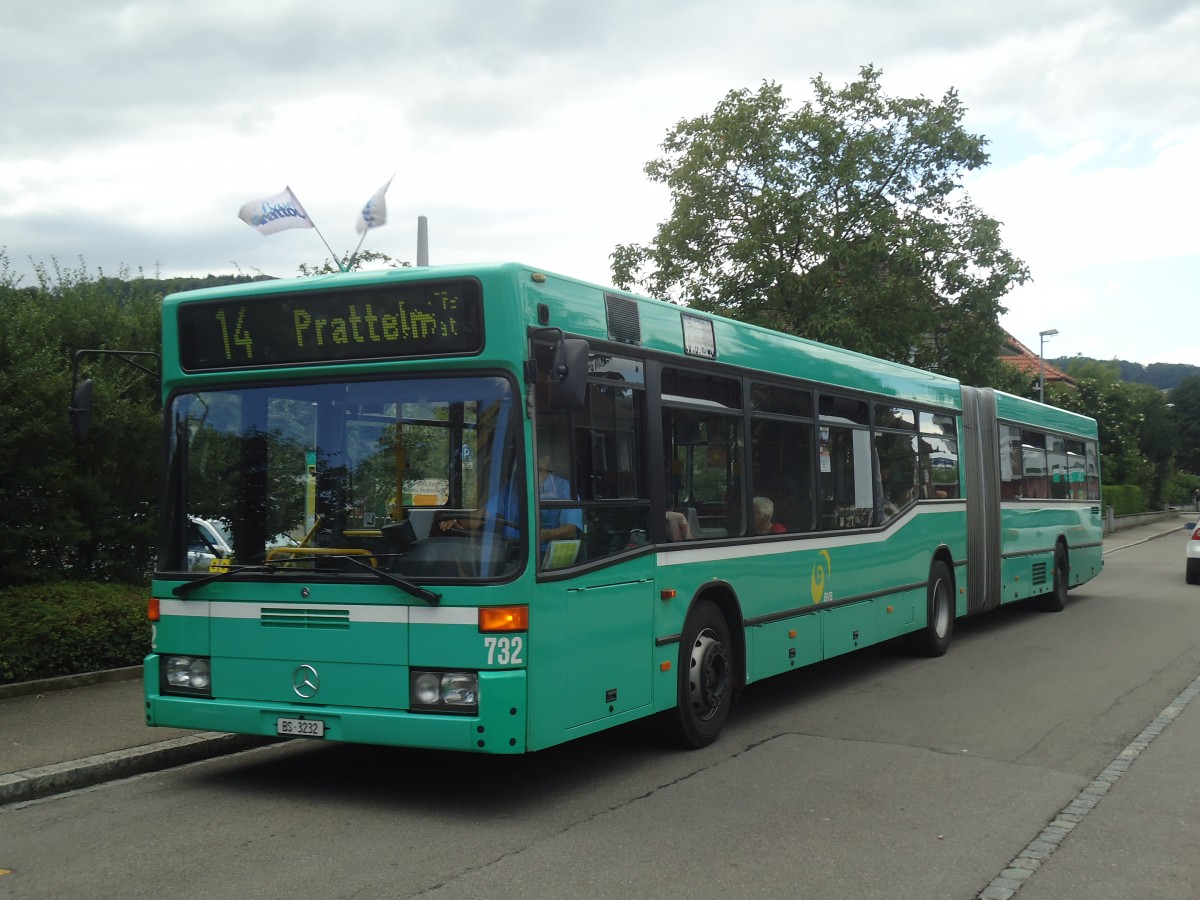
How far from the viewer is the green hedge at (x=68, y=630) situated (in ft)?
32.2

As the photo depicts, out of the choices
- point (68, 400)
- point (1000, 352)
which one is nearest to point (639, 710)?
point (68, 400)

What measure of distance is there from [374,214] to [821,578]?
7899 mm

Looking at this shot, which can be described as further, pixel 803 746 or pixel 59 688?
pixel 59 688

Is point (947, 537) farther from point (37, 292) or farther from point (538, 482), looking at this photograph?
point (37, 292)

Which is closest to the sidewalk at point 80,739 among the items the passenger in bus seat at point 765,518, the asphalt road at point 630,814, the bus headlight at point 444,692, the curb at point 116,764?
the curb at point 116,764

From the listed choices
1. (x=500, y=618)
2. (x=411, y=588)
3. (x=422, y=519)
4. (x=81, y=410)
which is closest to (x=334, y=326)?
(x=422, y=519)

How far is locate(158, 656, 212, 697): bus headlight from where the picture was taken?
6.95 metres

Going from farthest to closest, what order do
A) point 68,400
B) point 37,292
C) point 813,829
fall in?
point 37,292
point 68,400
point 813,829

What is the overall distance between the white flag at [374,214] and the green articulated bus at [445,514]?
7690 mm

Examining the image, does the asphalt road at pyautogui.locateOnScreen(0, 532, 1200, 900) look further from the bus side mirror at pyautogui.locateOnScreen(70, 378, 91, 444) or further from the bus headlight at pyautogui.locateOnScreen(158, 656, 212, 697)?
the bus side mirror at pyautogui.locateOnScreen(70, 378, 91, 444)

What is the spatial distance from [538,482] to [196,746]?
343 cm

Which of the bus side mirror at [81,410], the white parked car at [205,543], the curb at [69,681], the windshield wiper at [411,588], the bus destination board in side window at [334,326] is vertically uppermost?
the bus destination board in side window at [334,326]

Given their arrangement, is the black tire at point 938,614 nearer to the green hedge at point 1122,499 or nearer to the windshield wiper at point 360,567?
the windshield wiper at point 360,567

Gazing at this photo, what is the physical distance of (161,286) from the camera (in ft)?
47.3
